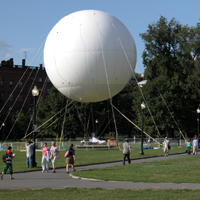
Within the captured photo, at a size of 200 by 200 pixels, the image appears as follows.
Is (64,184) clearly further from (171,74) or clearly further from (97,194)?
(171,74)

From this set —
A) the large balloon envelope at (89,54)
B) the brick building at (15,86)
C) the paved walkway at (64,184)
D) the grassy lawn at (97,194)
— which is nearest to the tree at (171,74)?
the large balloon envelope at (89,54)

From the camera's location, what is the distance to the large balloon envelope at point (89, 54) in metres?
26.9

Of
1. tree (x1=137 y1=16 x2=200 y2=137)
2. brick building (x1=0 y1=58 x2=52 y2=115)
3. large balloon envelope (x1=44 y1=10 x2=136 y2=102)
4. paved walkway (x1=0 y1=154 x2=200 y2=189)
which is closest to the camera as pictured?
paved walkway (x1=0 y1=154 x2=200 y2=189)

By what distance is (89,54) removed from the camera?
2684cm

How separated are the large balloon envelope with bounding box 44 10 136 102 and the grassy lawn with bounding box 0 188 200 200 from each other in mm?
15647

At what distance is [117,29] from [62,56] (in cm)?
437

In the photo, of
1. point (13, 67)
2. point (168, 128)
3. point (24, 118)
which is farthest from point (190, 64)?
point (13, 67)

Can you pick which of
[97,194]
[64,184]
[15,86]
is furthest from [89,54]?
[15,86]

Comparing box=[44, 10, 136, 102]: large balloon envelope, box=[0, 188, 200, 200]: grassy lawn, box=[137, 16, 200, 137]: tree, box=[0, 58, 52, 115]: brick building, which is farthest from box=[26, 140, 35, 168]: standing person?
box=[0, 58, 52, 115]: brick building

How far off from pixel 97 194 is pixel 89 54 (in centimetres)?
1663

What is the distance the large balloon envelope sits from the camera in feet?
88.4

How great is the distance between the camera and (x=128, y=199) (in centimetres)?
1030

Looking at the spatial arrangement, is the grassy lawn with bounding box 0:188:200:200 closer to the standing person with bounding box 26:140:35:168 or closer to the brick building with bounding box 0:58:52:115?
the standing person with bounding box 26:140:35:168

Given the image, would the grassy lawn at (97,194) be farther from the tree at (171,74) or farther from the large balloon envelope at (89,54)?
the tree at (171,74)
